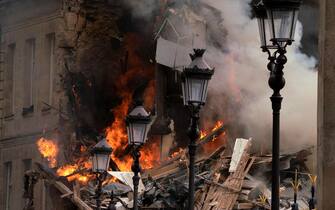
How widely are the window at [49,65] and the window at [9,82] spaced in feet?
9.97

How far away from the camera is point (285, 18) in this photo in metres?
13.2

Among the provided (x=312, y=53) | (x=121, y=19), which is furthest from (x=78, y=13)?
(x=312, y=53)

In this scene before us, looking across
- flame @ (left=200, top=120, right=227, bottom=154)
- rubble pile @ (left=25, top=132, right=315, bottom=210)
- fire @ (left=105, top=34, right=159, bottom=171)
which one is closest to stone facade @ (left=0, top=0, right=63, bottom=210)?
fire @ (left=105, top=34, right=159, bottom=171)

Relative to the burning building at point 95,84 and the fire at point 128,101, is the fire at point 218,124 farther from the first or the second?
the fire at point 128,101

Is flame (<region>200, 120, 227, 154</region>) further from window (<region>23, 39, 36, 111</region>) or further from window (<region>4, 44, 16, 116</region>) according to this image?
window (<region>4, 44, 16, 116</region>)

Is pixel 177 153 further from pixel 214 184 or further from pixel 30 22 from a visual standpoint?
pixel 30 22

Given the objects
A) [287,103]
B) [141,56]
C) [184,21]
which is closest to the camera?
[287,103]

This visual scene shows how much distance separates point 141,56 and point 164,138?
312 centimetres

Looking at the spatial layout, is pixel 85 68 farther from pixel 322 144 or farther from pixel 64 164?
pixel 322 144

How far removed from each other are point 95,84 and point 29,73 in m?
4.30

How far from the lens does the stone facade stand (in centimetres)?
4222

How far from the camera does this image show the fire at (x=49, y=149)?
1588 inches

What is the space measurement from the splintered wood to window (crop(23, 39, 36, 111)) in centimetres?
1325

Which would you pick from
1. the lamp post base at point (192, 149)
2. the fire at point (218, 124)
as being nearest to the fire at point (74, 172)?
the fire at point (218, 124)
